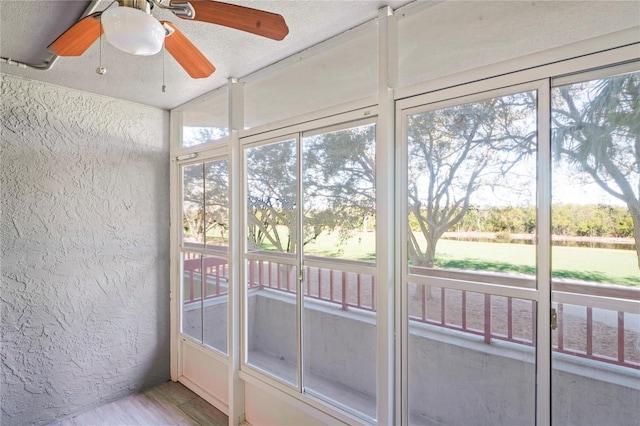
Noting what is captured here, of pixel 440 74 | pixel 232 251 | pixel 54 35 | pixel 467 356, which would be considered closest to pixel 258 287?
pixel 232 251

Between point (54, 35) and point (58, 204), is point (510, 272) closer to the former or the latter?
point (54, 35)

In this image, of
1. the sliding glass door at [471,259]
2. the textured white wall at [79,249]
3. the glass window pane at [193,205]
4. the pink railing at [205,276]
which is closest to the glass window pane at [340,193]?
the sliding glass door at [471,259]

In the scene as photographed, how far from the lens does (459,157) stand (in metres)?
1.41

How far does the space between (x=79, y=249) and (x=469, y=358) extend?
284 centimetres

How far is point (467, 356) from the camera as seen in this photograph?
4.62 ft

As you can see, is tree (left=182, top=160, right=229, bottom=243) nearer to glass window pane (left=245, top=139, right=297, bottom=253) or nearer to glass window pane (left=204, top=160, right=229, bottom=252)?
glass window pane (left=204, top=160, right=229, bottom=252)

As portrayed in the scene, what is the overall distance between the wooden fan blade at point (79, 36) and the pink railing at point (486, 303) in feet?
4.90

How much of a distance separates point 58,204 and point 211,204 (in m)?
1.11

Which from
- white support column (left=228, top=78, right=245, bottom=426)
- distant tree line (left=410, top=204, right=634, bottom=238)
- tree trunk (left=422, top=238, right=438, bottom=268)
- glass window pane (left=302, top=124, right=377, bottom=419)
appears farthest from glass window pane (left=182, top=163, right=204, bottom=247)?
distant tree line (left=410, top=204, right=634, bottom=238)

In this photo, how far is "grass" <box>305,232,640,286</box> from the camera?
1.10 m

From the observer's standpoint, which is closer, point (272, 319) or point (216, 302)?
point (272, 319)

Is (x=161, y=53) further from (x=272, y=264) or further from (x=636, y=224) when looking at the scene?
→ (x=636, y=224)

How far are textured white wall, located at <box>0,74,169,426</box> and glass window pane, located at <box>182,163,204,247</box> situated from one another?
22cm

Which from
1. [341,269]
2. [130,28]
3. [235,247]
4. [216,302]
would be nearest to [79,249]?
Result: [216,302]
